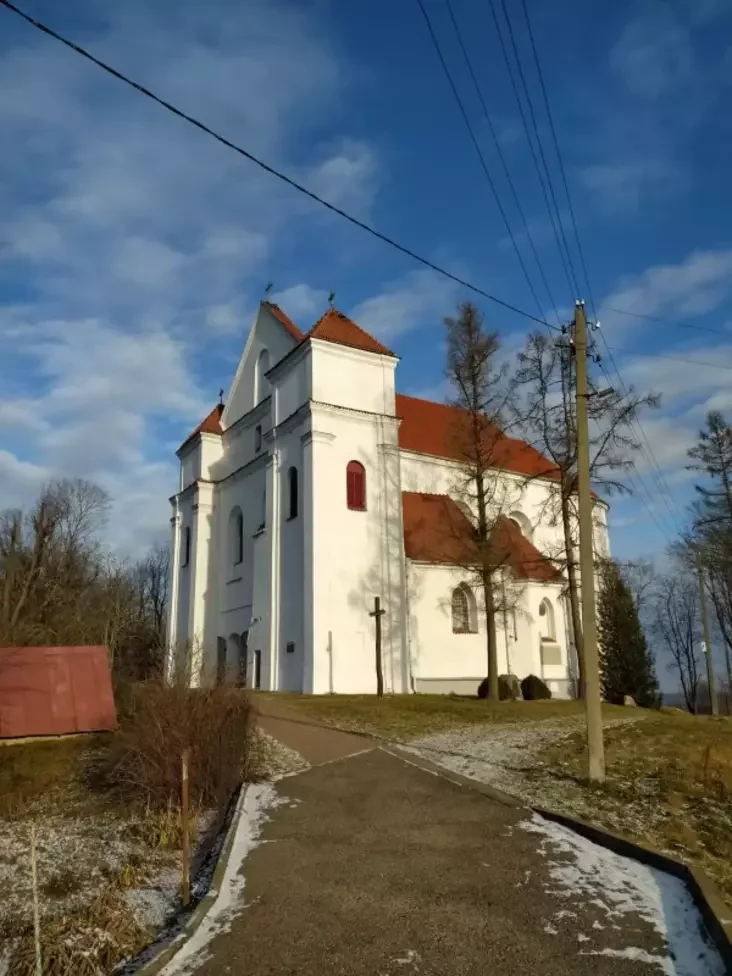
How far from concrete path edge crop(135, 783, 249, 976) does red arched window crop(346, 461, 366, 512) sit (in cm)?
1983

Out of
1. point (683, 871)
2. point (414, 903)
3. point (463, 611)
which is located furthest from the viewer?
point (463, 611)

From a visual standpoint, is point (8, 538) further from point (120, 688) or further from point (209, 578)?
point (120, 688)

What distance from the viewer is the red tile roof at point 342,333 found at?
29141mm

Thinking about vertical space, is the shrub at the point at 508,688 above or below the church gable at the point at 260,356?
below

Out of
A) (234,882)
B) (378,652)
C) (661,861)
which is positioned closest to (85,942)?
(234,882)

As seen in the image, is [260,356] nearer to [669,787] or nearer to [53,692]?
[53,692]

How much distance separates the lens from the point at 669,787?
1000 centimetres

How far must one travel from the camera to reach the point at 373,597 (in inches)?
1071

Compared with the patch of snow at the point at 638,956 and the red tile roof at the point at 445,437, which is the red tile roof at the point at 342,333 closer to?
the red tile roof at the point at 445,437

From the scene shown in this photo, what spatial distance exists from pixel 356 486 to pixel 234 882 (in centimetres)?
2204

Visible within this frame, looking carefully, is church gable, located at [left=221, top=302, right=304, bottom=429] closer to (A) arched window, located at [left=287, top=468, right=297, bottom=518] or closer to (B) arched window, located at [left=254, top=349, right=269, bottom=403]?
(B) arched window, located at [left=254, top=349, right=269, bottom=403]

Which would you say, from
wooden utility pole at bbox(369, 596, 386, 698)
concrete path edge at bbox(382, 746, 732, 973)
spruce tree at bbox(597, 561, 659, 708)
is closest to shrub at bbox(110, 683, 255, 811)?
concrete path edge at bbox(382, 746, 732, 973)

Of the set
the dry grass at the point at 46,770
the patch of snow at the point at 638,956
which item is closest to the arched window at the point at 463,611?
the dry grass at the point at 46,770

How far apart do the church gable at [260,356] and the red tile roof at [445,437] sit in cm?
590
